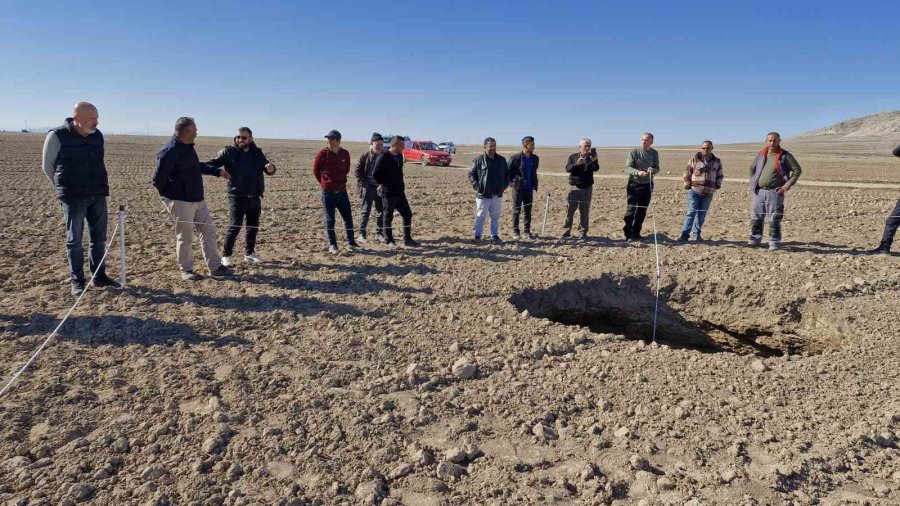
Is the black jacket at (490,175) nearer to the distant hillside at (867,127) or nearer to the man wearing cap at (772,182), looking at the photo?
the man wearing cap at (772,182)

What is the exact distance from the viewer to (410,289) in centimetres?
597

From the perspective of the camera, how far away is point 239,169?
6461 millimetres

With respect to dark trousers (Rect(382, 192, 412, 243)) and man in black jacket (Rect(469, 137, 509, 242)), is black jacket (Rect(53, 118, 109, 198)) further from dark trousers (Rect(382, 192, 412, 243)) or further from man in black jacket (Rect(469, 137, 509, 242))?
man in black jacket (Rect(469, 137, 509, 242))

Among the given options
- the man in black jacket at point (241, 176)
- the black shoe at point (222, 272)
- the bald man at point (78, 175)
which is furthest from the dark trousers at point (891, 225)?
the bald man at point (78, 175)

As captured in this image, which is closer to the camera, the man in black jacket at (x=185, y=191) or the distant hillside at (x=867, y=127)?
the man in black jacket at (x=185, y=191)

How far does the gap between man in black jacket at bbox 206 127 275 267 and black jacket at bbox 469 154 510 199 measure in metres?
2.98

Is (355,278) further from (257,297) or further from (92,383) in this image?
(92,383)

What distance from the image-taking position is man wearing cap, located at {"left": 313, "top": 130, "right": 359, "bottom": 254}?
23.8 feet

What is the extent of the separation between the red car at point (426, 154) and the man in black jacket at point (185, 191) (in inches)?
901

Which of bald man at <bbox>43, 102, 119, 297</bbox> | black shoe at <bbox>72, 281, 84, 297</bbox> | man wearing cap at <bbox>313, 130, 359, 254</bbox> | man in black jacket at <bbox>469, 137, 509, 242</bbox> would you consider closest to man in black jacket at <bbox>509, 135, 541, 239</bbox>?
man in black jacket at <bbox>469, 137, 509, 242</bbox>

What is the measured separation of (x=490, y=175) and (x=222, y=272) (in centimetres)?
393

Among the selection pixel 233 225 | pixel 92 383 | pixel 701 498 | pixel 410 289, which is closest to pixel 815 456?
pixel 701 498

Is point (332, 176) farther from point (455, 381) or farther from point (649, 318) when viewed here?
point (649, 318)

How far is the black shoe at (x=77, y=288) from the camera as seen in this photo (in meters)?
5.36
